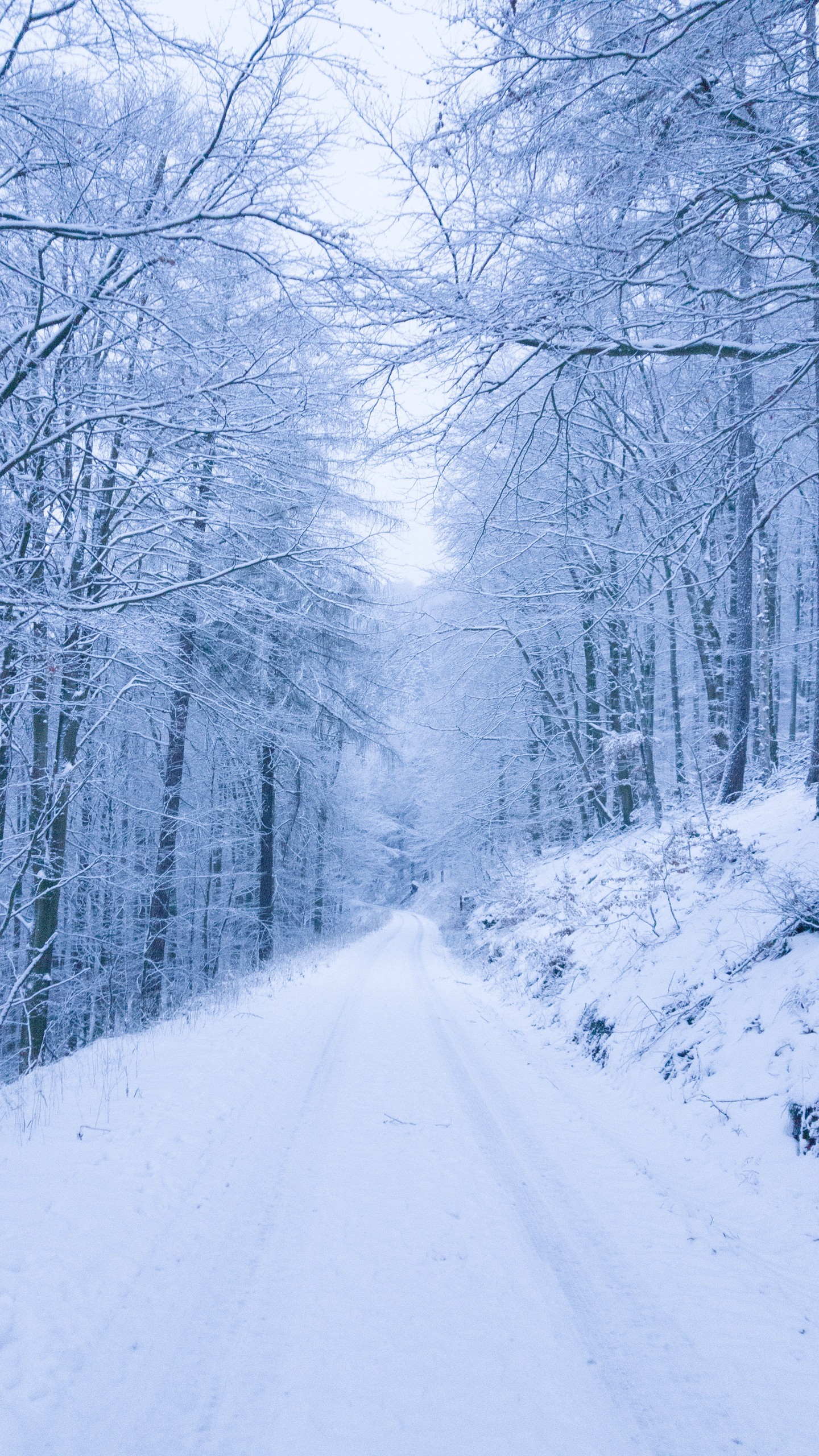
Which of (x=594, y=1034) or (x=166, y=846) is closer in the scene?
(x=594, y=1034)

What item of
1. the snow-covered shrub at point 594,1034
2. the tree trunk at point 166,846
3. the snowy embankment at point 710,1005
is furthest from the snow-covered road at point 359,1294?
the tree trunk at point 166,846

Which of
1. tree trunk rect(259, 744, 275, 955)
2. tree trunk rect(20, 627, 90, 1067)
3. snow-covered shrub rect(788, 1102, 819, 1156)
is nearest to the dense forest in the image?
tree trunk rect(20, 627, 90, 1067)

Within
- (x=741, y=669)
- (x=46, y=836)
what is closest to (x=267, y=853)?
(x=46, y=836)

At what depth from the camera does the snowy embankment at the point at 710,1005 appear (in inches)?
176

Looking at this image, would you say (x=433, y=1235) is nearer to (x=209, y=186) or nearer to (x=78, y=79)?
(x=209, y=186)

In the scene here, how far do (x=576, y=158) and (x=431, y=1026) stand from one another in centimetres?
914

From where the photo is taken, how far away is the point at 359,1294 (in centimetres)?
327

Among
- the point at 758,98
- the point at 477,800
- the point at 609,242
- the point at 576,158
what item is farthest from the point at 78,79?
the point at 477,800

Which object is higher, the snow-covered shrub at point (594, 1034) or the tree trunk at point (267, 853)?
the tree trunk at point (267, 853)

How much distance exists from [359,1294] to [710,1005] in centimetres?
404

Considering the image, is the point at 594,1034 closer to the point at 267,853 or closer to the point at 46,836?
the point at 46,836

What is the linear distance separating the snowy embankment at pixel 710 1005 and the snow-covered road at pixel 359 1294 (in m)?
0.57

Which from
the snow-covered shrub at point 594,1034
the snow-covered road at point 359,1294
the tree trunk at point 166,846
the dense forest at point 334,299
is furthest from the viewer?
the tree trunk at point 166,846

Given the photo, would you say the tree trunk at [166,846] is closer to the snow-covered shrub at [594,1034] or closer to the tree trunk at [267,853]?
the tree trunk at [267,853]
